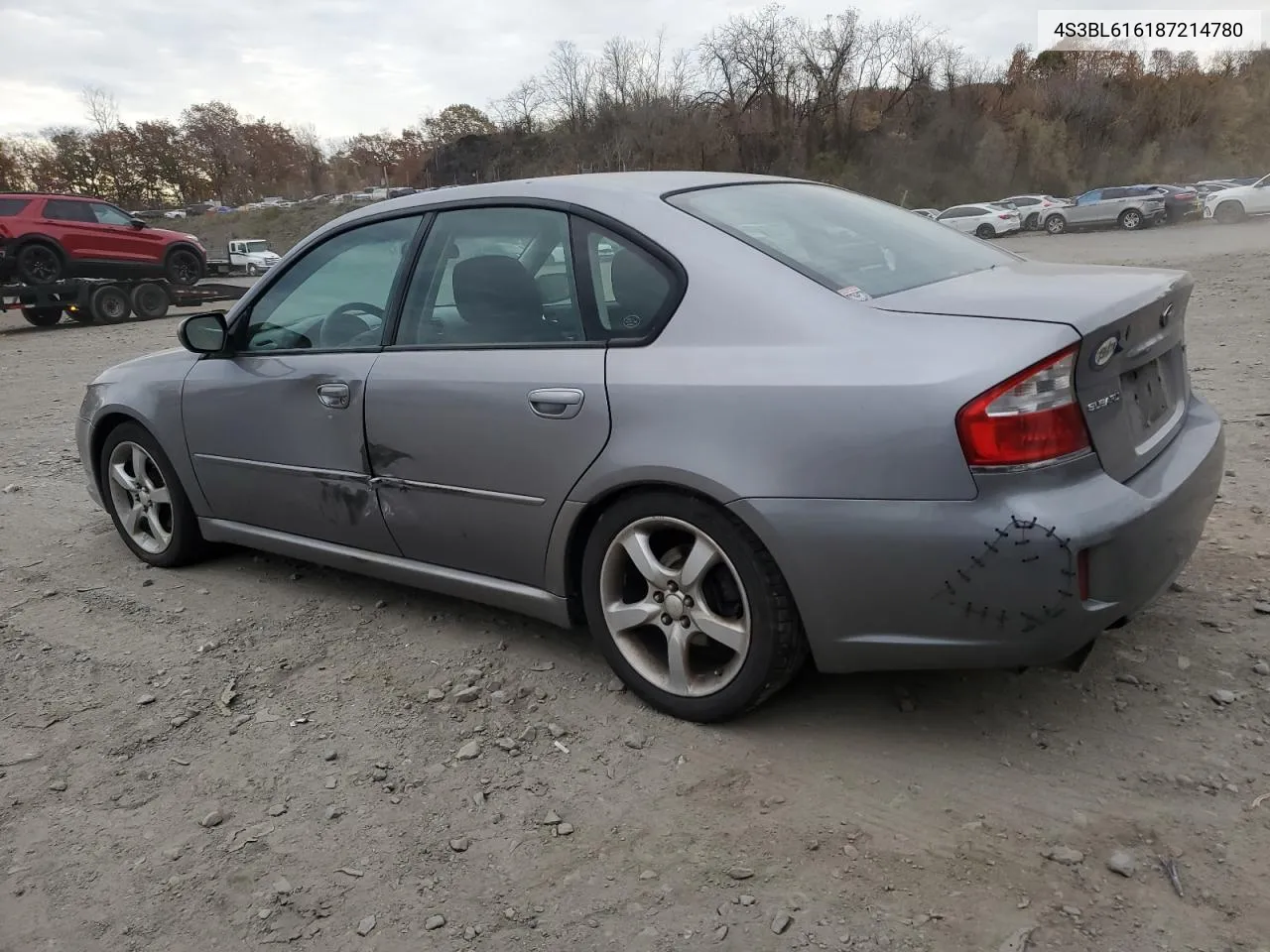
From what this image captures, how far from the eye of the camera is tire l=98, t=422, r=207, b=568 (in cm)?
426

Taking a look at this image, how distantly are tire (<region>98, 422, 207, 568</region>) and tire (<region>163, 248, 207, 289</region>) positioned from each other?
17.3m

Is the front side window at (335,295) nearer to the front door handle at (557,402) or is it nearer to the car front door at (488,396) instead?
the car front door at (488,396)

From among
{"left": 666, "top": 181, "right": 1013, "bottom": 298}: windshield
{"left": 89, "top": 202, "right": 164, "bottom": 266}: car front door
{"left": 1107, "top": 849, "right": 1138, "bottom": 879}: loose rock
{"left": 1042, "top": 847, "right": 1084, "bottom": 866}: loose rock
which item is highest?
{"left": 89, "top": 202, "right": 164, "bottom": 266}: car front door

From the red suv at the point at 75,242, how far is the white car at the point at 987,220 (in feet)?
75.6

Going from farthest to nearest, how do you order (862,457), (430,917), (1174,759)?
(1174,759)
(862,457)
(430,917)

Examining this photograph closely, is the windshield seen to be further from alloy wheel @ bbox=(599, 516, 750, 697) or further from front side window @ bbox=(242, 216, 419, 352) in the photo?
front side window @ bbox=(242, 216, 419, 352)

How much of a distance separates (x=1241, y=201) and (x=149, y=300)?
2882 cm

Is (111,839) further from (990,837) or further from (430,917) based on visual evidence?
(990,837)

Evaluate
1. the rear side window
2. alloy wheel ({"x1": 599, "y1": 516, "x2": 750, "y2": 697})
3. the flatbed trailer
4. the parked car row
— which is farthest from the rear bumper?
the parked car row

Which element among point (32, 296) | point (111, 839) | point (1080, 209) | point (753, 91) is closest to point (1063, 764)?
point (111, 839)

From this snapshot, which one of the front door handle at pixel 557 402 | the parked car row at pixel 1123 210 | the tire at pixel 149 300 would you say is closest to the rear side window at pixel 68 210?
the tire at pixel 149 300

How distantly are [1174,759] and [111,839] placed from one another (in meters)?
2.71

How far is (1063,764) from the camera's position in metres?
2.49

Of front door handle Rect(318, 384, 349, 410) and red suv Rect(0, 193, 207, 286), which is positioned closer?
front door handle Rect(318, 384, 349, 410)
